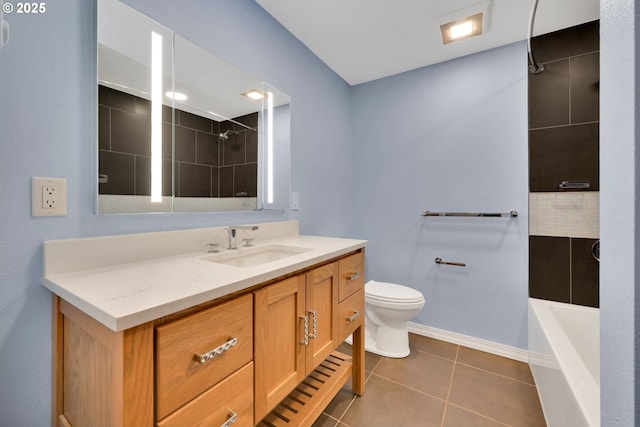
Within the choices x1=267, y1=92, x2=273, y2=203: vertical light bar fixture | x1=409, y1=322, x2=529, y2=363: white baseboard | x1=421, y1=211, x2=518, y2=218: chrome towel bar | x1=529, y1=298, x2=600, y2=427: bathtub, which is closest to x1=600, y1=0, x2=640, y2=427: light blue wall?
x1=529, y1=298, x2=600, y2=427: bathtub

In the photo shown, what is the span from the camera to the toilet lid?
6.16 ft

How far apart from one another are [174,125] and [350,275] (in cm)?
112

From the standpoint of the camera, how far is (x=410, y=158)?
2.37 metres

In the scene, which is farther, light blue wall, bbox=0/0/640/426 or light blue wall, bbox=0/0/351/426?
light blue wall, bbox=0/0/351/426

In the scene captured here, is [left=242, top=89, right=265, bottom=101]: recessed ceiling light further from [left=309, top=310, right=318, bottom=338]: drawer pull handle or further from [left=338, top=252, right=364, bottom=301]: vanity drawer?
[left=309, top=310, right=318, bottom=338]: drawer pull handle

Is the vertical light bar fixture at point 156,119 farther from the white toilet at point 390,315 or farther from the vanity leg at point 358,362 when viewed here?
the white toilet at point 390,315

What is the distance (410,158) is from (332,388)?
1.82 meters

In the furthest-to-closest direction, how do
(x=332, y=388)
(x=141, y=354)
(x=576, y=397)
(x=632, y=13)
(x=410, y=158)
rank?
1. (x=410, y=158)
2. (x=332, y=388)
3. (x=576, y=397)
4. (x=141, y=354)
5. (x=632, y=13)

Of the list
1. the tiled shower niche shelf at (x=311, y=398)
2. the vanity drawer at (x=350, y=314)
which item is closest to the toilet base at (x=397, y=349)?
the tiled shower niche shelf at (x=311, y=398)

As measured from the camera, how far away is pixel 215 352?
2.44 feet

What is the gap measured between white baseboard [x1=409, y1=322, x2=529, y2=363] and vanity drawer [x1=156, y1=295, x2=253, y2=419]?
6.13 ft

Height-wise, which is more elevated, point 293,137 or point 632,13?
point 293,137

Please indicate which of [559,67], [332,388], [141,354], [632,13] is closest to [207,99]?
[141,354]

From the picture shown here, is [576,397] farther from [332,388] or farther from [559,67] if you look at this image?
[559,67]
